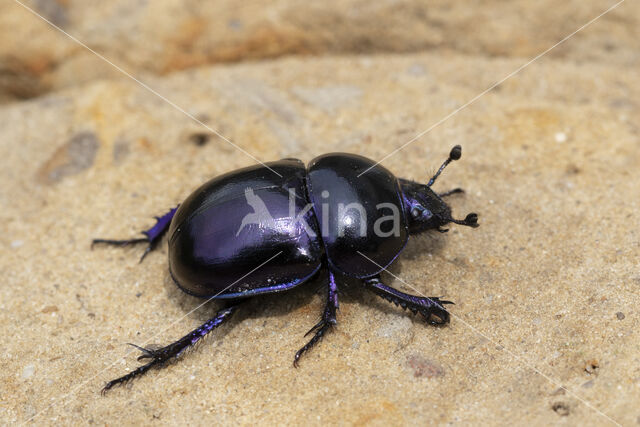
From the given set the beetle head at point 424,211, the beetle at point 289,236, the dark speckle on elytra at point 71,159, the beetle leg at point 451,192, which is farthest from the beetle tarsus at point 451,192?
the dark speckle on elytra at point 71,159

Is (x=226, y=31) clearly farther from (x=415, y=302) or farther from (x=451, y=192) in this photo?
(x=415, y=302)

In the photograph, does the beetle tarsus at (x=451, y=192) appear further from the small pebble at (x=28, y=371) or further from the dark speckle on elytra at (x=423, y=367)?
the small pebble at (x=28, y=371)

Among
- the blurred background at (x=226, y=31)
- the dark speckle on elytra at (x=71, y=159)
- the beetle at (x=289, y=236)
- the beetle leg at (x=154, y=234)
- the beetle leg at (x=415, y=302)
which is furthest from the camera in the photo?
the blurred background at (x=226, y=31)

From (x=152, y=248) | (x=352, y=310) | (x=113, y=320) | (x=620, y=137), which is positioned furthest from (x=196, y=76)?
(x=620, y=137)

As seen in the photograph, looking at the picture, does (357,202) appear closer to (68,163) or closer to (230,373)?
(230,373)

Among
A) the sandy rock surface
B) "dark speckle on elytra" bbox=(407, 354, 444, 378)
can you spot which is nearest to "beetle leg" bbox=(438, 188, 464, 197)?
the sandy rock surface

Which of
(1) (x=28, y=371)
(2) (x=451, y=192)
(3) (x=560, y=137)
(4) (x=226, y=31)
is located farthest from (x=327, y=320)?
(4) (x=226, y=31)
